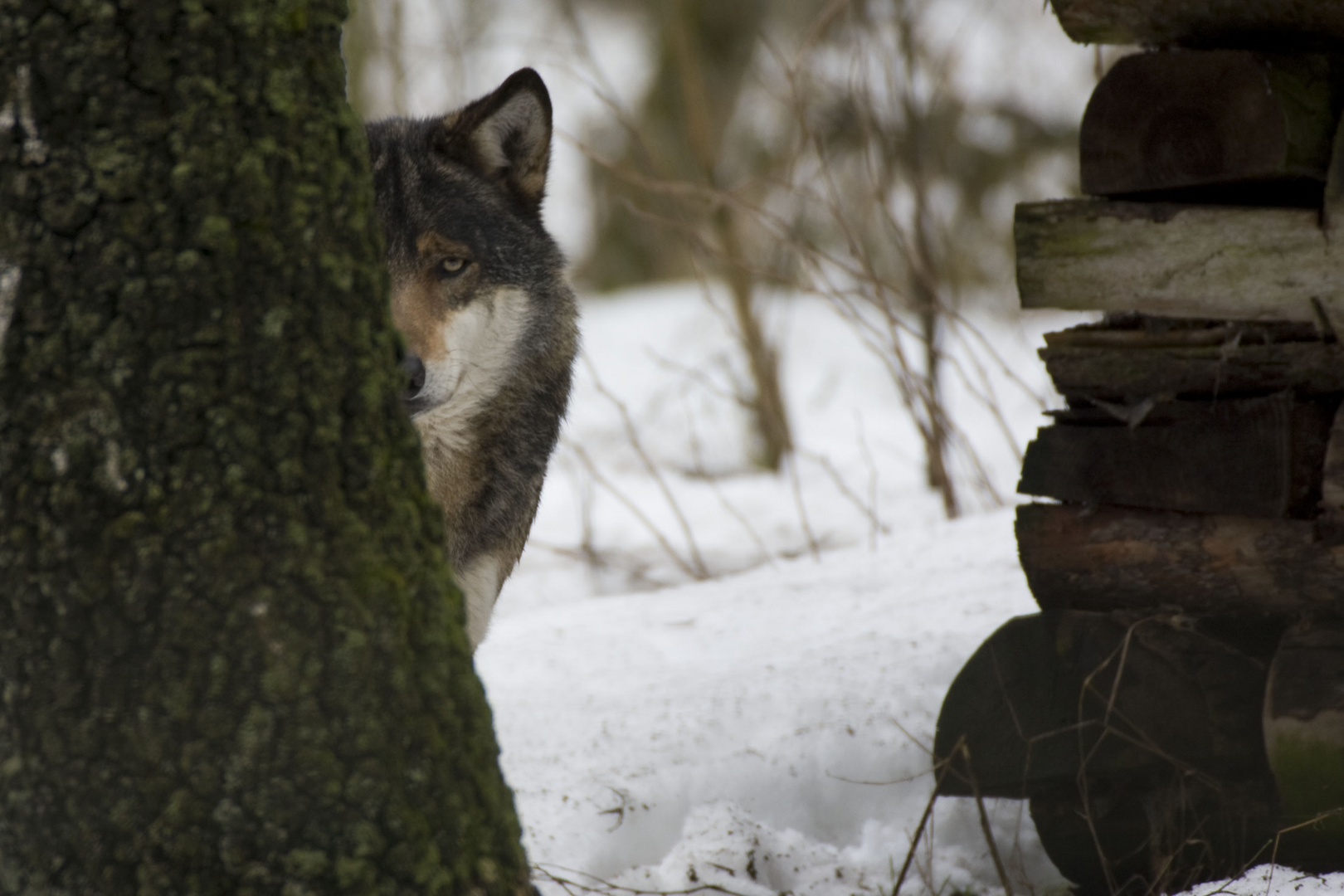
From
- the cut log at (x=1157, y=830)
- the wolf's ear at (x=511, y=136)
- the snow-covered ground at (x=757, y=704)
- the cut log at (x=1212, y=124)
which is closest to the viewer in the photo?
the cut log at (x=1212, y=124)

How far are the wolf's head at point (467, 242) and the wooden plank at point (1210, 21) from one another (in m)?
1.35

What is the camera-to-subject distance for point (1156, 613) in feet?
8.07

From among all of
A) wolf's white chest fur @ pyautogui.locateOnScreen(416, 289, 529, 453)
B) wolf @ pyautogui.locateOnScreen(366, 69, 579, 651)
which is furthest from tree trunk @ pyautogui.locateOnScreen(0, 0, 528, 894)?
wolf's white chest fur @ pyautogui.locateOnScreen(416, 289, 529, 453)

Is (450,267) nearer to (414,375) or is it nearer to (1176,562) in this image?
(414,375)

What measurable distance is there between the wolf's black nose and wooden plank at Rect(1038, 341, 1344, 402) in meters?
1.37

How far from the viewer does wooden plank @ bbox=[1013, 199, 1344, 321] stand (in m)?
2.24

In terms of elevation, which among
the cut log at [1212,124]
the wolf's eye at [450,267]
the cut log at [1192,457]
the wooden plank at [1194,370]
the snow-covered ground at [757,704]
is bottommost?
the snow-covered ground at [757,704]

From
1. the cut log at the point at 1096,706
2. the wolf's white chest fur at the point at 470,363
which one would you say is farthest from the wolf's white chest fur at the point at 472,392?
the cut log at the point at 1096,706

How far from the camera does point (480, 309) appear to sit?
288 cm

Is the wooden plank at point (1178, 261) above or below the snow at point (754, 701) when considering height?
above

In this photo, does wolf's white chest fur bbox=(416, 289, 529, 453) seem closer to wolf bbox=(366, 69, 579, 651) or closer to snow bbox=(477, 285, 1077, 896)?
wolf bbox=(366, 69, 579, 651)

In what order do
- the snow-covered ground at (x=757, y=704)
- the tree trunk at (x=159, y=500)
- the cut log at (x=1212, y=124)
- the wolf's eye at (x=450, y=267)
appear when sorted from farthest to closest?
the wolf's eye at (x=450, y=267), the snow-covered ground at (x=757, y=704), the cut log at (x=1212, y=124), the tree trunk at (x=159, y=500)

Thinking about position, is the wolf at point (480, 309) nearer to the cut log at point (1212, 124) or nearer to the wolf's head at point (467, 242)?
the wolf's head at point (467, 242)

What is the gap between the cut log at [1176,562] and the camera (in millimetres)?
2271
